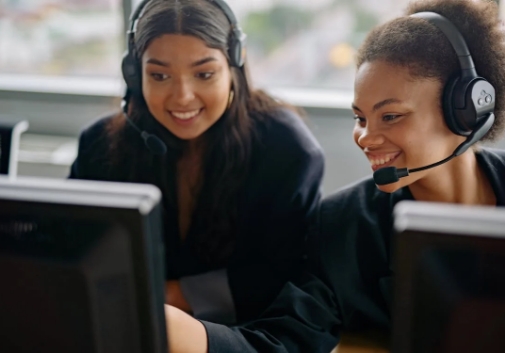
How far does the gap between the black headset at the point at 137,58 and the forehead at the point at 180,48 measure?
6cm

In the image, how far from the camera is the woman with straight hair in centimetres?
135

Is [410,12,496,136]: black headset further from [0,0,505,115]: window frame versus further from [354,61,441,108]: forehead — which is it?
[0,0,505,115]: window frame

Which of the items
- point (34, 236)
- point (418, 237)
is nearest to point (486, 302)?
point (418, 237)

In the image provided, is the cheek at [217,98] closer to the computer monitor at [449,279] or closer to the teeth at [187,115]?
the teeth at [187,115]

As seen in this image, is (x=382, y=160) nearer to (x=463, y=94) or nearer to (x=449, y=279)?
(x=463, y=94)

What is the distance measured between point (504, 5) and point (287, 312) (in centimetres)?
120

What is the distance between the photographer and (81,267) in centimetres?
58

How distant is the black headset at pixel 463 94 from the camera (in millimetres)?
1000

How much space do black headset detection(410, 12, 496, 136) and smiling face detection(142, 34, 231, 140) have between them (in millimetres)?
511

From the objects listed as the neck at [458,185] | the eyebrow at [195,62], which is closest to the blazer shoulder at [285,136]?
the eyebrow at [195,62]

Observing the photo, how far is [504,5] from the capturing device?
180 cm

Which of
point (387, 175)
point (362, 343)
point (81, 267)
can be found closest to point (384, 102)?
point (387, 175)

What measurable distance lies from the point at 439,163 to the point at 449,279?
22.4 inches

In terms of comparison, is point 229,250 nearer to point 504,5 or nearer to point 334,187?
point 334,187
